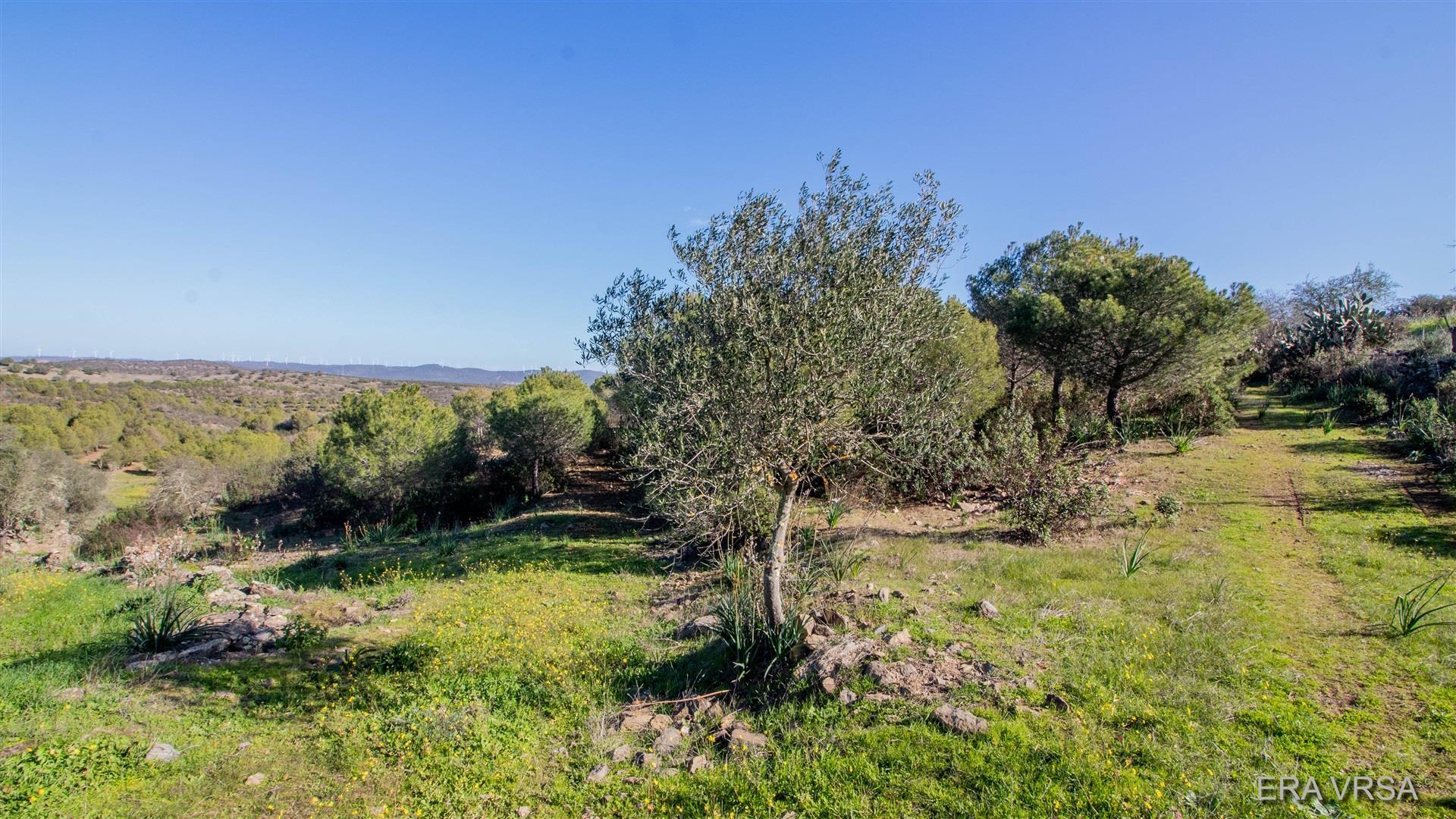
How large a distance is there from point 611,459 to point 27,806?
2941cm

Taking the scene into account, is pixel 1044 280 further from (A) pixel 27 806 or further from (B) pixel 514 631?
(A) pixel 27 806

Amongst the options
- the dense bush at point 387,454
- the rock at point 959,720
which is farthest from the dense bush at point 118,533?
the rock at point 959,720

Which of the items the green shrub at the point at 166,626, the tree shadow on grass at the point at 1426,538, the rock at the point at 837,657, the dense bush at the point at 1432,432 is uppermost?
the dense bush at the point at 1432,432

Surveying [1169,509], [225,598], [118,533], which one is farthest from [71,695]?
[118,533]

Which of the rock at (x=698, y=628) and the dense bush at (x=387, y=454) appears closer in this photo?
the rock at (x=698, y=628)

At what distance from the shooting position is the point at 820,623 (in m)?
8.69

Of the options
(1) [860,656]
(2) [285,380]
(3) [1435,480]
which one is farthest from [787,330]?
(2) [285,380]

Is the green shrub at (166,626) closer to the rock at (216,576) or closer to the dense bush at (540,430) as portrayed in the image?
the rock at (216,576)

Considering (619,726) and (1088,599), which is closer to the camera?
(619,726)

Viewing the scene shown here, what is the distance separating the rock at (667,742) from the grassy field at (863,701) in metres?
0.15

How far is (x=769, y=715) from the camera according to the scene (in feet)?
21.8

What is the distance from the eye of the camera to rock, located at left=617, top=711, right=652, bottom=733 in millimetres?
6829

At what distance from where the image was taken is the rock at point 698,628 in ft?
30.0

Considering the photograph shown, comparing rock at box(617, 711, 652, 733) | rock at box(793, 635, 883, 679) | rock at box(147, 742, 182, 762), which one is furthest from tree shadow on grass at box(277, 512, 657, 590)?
rock at box(147, 742, 182, 762)
